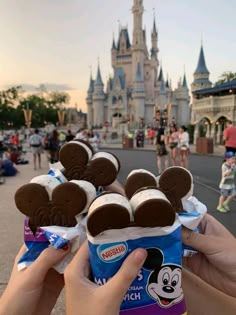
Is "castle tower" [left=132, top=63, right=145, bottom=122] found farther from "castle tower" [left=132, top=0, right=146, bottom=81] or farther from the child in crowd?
the child in crowd

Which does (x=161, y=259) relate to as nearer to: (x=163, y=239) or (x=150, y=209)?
(x=163, y=239)

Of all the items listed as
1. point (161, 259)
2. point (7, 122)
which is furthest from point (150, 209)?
point (7, 122)

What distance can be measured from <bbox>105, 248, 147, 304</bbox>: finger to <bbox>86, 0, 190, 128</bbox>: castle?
65372 mm

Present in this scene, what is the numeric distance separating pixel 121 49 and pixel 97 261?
8414cm

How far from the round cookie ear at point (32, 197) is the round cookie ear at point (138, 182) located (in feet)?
1.06

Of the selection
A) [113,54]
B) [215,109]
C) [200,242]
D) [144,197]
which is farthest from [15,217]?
[113,54]

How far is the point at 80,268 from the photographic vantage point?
1031 millimetres

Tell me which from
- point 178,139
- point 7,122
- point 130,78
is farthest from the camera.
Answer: point 130,78

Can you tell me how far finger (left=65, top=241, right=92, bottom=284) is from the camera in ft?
3.33

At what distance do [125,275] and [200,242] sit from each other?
35cm

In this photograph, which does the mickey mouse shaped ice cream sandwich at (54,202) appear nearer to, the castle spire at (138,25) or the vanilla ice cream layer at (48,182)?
the vanilla ice cream layer at (48,182)

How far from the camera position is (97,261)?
3.26 ft

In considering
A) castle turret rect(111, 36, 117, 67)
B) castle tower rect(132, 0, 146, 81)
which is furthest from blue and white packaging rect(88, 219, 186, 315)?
castle turret rect(111, 36, 117, 67)

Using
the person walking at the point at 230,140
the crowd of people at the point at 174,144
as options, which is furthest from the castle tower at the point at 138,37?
the person walking at the point at 230,140
